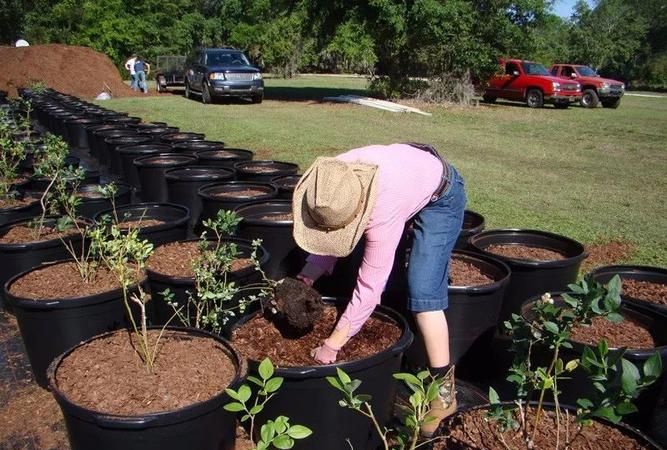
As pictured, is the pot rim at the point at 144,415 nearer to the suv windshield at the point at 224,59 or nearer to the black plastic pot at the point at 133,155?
the black plastic pot at the point at 133,155

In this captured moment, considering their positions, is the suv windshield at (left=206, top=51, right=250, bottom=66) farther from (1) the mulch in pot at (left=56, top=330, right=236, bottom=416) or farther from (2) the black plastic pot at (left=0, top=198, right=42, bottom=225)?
(1) the mulch in pot at (left=56, top=330, right=236, bottom=416)

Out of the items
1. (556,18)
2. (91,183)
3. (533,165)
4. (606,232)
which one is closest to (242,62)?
(556,18)

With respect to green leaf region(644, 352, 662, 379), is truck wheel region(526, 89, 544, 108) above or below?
below

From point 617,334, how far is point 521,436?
1.04m

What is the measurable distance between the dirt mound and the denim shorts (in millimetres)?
21167

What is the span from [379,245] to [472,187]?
5.09 metres

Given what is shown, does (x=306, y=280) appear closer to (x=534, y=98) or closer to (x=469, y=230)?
(x=469, y=230)

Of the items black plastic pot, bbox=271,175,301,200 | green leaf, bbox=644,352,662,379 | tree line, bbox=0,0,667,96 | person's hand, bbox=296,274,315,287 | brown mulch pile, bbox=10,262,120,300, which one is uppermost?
tree line, bbox=0,0,667,96

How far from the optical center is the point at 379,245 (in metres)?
2.09

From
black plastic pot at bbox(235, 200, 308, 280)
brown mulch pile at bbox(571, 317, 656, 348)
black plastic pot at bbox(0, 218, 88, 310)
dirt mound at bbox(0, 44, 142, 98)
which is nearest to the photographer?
brown mulch pile at bbox(571, 317, 656, 348)

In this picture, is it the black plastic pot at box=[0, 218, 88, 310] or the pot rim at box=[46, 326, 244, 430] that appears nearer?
the pot rim at box=[46, 326, 244, 430]

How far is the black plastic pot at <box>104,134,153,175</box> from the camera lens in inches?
276

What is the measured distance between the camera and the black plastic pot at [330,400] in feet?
6.76

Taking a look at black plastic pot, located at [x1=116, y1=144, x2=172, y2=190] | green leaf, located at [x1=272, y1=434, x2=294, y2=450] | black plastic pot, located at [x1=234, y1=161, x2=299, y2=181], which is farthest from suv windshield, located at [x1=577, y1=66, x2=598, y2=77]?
green leaf, located at [x1=272, y1=434, x2=294, y2=450]
